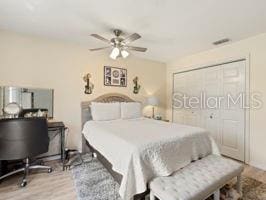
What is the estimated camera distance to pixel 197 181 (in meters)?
1.62

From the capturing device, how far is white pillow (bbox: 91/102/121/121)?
11.2ft

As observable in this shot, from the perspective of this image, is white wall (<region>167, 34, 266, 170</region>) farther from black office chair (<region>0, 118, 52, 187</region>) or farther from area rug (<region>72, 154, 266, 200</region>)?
black office chair (<region>0, 118, 52, 187</region>)

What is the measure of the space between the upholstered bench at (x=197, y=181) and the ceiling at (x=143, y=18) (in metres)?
1.99

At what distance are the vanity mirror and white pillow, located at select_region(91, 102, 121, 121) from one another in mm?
836

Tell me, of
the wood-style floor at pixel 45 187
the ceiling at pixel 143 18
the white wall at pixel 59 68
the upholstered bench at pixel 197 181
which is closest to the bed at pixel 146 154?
the upholstered bench at pixel 197 181

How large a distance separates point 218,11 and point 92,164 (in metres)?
3.12

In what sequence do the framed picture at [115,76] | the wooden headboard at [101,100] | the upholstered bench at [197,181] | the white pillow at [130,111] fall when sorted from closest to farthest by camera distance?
the upholstered bench at [197,181] → the wooden headboard at [101,100] → the white pillow at [130,111] → the framed picture at [115,76]

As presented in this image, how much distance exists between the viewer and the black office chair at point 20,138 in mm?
2172

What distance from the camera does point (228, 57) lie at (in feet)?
11.0

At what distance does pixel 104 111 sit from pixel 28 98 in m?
1.45

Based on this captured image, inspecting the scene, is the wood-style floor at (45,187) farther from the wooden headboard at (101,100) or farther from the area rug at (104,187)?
the wooden headboard at (101,100)

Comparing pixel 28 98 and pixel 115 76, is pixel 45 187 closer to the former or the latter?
pixel 28 98

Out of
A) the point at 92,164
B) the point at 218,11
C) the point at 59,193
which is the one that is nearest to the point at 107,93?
the point at 92,164

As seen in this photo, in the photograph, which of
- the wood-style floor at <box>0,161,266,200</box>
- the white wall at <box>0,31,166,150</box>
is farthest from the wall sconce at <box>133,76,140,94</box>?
the wood-style floor at <box>0,161,266,200</box>
